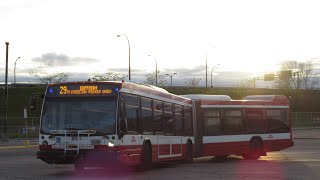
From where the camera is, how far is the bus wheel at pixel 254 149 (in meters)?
24.7

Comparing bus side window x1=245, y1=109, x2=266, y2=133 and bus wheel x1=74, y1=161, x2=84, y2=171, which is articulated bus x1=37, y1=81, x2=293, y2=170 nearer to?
bus wheel x1=74, y1=161, x2=84, y2=171

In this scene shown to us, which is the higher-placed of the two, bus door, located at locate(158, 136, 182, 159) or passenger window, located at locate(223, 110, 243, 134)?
passenger window, located at locate(223, 110, 243, 134)

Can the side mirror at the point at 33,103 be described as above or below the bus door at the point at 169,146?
above

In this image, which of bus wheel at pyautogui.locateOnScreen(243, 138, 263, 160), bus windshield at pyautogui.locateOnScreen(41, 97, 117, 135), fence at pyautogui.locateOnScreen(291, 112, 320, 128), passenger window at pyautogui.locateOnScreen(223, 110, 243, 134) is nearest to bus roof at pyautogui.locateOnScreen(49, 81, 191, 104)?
bus windshield at pyautogui.locateOnScreen(41, 97, 117, 135)

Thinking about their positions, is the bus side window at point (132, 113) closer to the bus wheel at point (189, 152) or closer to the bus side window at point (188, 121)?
the bus side window at point (188, 121)

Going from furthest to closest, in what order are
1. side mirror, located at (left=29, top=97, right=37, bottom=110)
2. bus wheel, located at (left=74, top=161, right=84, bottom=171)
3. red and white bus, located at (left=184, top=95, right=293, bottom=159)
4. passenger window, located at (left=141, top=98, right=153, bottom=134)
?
red and white bus, located at (left=184, top=95, right=293, bottom=159) → passenger window, located at (left=141, top=98, right=153, bottom=134) → side mirror, located at (left=29, top=97, right=37, bottom=110) → bus wheel, located at (left=74, top=161, right=84, bottom=171)

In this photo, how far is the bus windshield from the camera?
1567 cm

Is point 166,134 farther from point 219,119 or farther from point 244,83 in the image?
point 244,83

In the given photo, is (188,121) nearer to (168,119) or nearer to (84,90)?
(168,119)

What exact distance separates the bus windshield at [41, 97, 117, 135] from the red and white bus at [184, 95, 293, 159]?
23.7ft

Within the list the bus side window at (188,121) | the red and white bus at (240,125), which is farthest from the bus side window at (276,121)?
the bus side window at (188,121)

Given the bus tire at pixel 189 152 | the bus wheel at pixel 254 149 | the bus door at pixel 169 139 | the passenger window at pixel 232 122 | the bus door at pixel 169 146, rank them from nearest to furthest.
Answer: the bus door at pixel 169 146 < the bus door at pixel 169 139 < the bus tire at pixel 189 152 < the passenger window at pixel 232 122 < the bus wheel at pixel 254 149

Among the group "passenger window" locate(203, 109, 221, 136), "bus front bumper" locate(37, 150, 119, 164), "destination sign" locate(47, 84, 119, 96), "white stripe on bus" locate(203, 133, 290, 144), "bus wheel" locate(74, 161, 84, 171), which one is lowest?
"bus wheel" locate(74, 161, 84, 171)

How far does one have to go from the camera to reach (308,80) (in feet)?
380
